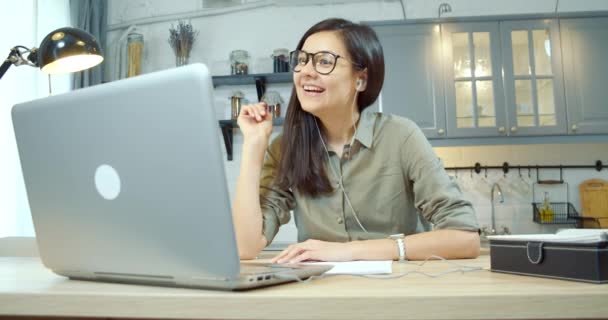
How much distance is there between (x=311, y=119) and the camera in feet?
5.50

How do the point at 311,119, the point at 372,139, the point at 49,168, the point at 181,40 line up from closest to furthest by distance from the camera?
the point at 49,168, the point at 372,139, the point at 311,119, the point at 181,40

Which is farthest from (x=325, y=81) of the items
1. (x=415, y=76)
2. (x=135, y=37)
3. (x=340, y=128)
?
(x=135, y=37)

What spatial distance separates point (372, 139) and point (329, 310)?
3.36ft

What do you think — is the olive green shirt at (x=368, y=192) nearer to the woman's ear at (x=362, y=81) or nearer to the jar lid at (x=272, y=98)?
the woman's ear at (x=362, y=81)

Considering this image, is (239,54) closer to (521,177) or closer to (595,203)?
(521,177)

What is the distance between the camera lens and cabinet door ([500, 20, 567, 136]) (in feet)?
10.6

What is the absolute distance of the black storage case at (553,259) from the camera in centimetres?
68

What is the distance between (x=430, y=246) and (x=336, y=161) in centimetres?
48

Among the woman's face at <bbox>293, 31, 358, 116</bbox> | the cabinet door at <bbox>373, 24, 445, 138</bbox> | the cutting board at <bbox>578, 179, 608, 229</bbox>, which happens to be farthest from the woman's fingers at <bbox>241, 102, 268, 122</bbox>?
the cutting board at <bbox>578, 179, 608, 229</bbox>

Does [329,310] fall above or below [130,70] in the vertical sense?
below

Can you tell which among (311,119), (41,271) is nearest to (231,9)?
(311,119)

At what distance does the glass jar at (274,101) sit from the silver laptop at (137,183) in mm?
2719

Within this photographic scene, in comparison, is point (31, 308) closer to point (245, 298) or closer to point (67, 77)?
point (245, 298)

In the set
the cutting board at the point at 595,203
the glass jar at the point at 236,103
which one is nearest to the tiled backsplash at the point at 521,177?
the cutting board at the point at 595,203
